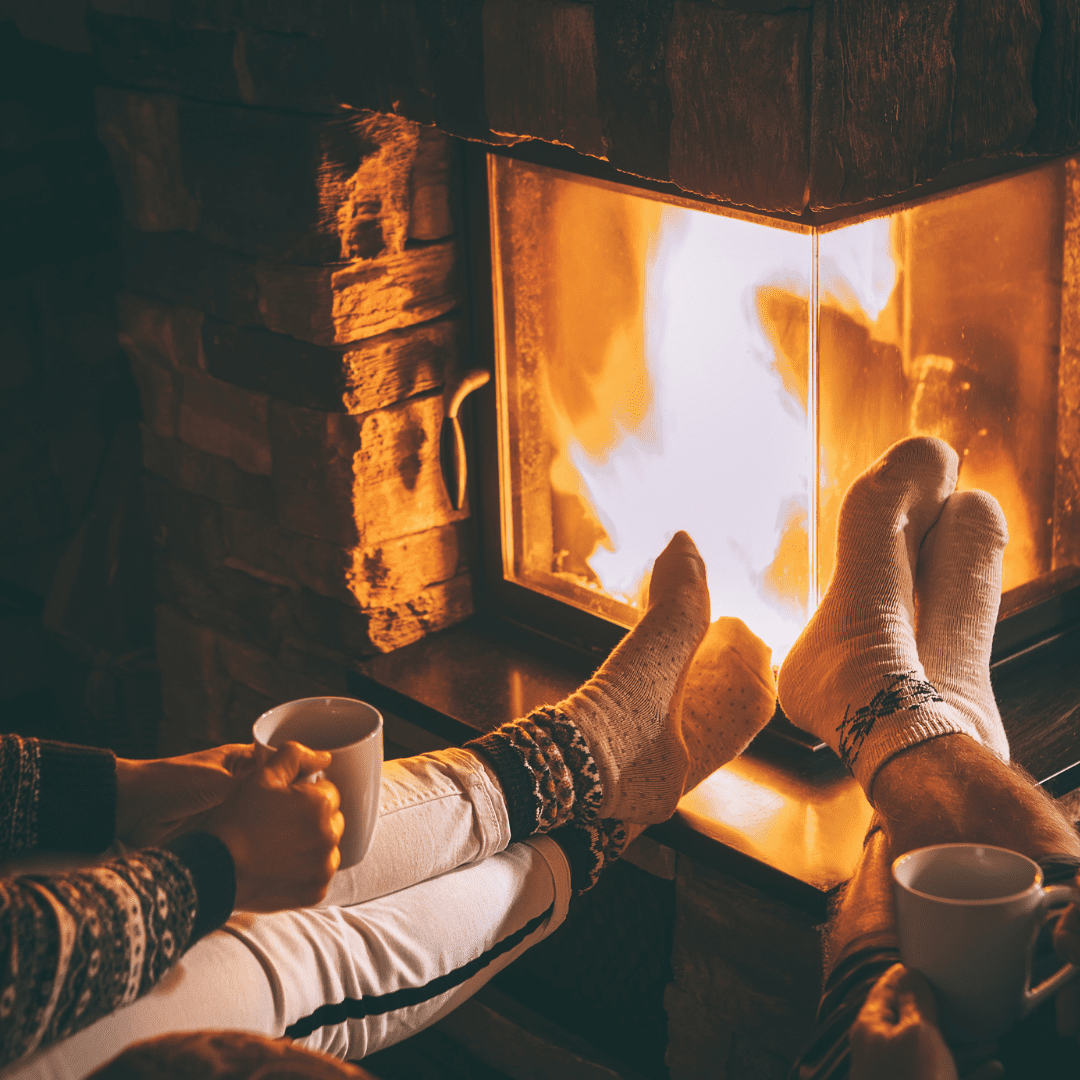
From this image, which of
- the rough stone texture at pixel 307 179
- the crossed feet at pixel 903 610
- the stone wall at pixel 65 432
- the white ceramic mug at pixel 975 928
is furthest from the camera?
the stone wall at pixel 65 432

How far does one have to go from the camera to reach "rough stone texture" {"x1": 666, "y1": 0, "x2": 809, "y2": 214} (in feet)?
3.88

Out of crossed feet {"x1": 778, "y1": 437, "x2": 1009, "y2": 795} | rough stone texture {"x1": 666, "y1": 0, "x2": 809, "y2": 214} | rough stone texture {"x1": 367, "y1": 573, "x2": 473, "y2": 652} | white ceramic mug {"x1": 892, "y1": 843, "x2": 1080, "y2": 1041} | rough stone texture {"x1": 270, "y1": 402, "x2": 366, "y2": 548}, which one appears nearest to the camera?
white ceramic mug {"x1": 892, "y1": 843, "x2": 1080, "y2": 1041}

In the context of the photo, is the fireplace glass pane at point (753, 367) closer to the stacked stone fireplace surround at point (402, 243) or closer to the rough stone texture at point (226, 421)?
the stacked stone fireplace surround at point (402, 243)

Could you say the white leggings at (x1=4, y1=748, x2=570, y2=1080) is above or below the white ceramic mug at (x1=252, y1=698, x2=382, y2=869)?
below

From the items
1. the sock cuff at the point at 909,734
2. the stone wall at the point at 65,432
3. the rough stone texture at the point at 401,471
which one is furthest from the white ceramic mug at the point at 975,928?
the stone wall at the point at 65,432

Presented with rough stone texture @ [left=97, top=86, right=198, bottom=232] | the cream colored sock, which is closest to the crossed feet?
the cream colored sock

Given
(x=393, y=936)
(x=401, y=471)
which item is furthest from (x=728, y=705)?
(x=401, y=471)

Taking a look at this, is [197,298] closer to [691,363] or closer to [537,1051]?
[691,363]

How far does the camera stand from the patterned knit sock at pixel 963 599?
145cm

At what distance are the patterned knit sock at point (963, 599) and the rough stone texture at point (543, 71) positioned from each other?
0.61 metres

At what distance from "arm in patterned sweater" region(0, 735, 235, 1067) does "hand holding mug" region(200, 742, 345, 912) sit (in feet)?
0.07

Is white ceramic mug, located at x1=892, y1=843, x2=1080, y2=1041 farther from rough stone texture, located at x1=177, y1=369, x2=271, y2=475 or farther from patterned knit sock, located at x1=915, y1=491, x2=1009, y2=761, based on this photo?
rough stone texture, located at x1=177, y1=369, x2=271, y2=475

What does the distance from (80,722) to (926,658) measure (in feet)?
5.25

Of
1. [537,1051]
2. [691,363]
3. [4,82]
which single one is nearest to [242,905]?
[537,1051]
